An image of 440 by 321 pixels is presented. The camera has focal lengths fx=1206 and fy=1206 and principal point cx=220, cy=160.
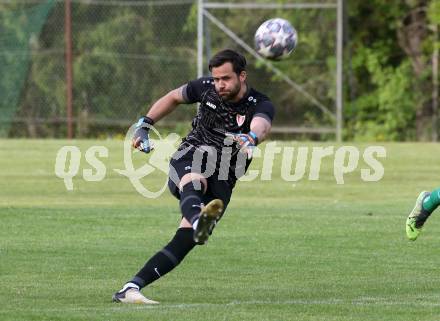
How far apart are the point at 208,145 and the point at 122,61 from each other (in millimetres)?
22575

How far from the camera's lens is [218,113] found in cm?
860

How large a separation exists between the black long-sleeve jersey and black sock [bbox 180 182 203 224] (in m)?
0.41

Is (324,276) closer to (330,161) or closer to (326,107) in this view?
(330,161)

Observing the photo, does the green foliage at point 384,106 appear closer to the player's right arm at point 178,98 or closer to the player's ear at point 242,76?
the player's right arm at point 178,98

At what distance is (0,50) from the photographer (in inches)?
1174

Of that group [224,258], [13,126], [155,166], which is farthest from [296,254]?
[13,126]

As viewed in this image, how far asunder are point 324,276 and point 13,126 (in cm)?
2194

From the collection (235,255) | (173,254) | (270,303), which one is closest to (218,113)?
(173,254)

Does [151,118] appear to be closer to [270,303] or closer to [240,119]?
[240,119]

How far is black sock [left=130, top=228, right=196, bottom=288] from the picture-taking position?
809 cm

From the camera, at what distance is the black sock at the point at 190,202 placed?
7.99 m

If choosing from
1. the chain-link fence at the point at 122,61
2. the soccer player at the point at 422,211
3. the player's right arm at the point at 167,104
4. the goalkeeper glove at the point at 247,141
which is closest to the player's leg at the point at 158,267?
the goalkeeper glove at the point at 247,141

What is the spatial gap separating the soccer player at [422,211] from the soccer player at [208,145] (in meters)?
2.14

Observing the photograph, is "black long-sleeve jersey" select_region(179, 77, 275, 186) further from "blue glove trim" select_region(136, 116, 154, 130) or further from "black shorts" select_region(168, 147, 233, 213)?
"blue glove trim" select_region(136, 116, 154, 130)
